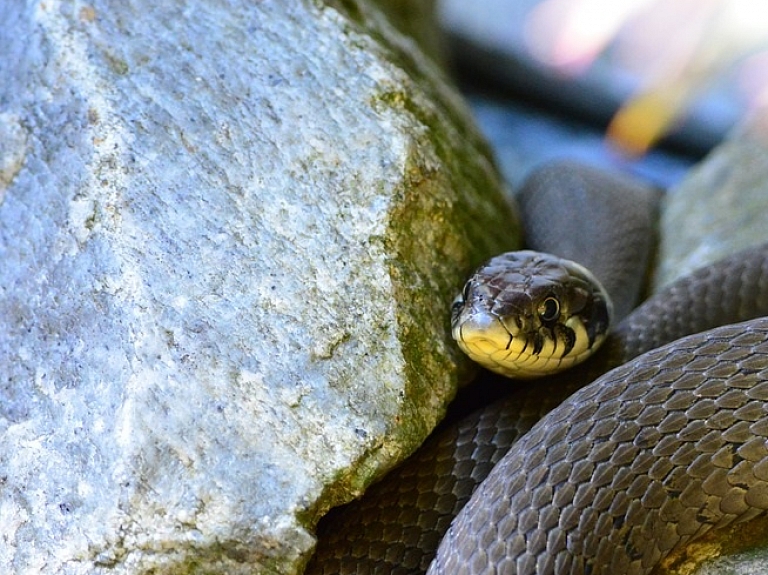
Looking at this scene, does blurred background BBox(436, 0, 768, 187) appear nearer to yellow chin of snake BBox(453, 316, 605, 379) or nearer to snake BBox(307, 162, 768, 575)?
yellow chin of snake BBox(453, 316, 605, 379)

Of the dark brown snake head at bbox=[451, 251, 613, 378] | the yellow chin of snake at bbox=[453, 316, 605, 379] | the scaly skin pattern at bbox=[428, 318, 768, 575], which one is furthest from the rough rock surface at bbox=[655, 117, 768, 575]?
the scaly skin pattern at bbox=[428, 318, 768, 575]

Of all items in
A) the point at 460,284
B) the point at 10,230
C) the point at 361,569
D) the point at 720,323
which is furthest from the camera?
the point at 720,323

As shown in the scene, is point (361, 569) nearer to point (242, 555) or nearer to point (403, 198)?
point (242, 555)

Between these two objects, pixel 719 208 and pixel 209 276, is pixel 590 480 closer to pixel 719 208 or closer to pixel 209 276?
pixel 209 276

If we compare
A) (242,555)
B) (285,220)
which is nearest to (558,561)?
(242,555)

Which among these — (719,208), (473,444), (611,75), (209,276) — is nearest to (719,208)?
(719,208)

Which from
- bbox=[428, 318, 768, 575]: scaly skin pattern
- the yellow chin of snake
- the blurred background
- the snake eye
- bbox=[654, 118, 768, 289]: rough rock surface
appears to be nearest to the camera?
bbox=[428, 318, 768, 575]: scaly skin pattern

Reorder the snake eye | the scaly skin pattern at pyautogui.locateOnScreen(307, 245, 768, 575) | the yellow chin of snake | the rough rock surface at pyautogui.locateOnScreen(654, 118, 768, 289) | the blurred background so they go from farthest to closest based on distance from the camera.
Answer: the blurred background, the rough rock surface at pyautogui.locateOnScreen(654, 118, 768, 289), the snake eye, the yellow chin of snake, the scaly skin pattern at pyautogui.locateOnScreen(307, 245, 768, 575)
